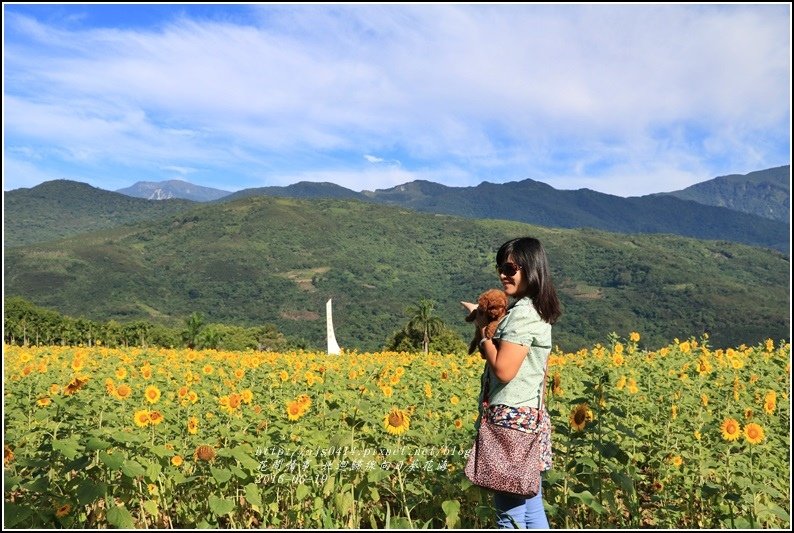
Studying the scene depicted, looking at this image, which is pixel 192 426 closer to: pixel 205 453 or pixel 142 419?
pixel 142 419

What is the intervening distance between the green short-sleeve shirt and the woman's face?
80mm

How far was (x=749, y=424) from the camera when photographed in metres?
4.65

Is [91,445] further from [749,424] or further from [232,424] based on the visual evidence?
[749,424]

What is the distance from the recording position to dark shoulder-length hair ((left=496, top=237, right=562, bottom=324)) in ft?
11.4

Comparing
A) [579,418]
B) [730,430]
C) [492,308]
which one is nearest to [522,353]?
[492,308]

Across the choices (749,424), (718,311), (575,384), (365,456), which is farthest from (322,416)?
(718,311)

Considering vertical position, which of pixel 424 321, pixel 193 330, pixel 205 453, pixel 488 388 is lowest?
pixel 193 330

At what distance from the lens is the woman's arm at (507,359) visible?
10.7 feet

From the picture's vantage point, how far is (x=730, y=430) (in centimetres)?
467

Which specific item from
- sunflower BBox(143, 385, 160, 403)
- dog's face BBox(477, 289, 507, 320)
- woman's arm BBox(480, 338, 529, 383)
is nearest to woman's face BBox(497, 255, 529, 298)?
dog's face BBox(477, 289, 507, 320)

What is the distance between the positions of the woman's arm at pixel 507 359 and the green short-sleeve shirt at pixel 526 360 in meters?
0.06

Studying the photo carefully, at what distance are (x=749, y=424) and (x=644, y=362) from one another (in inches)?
168

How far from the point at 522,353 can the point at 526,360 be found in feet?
0.63

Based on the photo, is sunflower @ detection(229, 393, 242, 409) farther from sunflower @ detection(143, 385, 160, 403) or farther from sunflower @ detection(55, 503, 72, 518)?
sunflower @ detection(55, 503, 72, 518)
